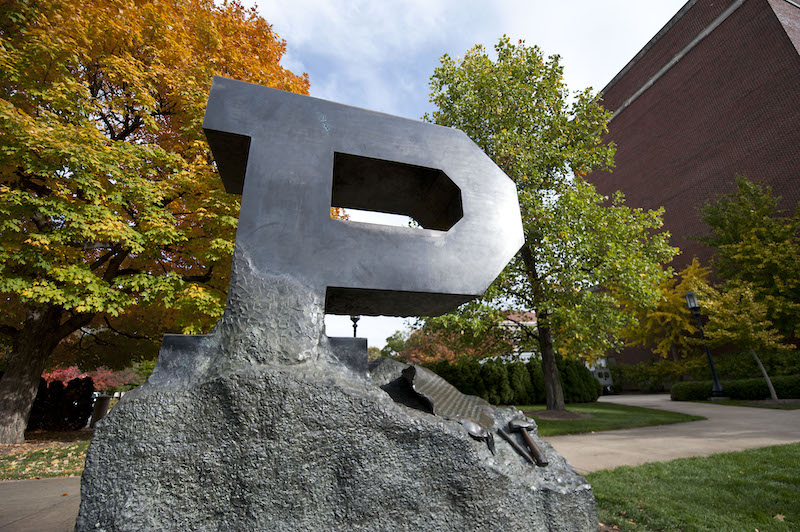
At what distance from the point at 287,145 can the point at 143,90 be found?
24.1 feet

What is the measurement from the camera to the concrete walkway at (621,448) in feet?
11.7

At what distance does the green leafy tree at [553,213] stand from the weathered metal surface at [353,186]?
7.57m

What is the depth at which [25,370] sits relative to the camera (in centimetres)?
837

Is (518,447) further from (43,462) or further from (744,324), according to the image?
(744,324)

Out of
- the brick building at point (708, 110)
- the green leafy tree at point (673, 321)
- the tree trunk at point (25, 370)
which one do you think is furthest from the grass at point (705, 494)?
the brick building at point (708, 110)

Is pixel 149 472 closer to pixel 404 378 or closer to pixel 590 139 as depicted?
pixel 404 378

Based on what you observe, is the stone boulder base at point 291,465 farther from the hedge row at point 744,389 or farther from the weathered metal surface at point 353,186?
the hedge row at point 744,389

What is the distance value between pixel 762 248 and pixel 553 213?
A: 527 inches

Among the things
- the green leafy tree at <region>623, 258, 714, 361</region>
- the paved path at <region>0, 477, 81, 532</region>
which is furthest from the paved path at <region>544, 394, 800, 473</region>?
the green leafy tree at <region>623, 258, 714, 361</region>

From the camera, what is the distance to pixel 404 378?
2.90m

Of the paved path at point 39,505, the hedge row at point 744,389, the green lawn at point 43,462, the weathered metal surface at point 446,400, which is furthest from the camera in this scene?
the hedge row at point 744,389

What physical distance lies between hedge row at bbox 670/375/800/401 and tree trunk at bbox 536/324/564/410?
33.7ft

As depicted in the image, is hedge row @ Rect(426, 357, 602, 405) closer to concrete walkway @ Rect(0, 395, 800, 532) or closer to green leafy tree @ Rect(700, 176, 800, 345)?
concrete walkway @ Rect(0, 395, 800, 532)

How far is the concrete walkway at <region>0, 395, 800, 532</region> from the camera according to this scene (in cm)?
356
